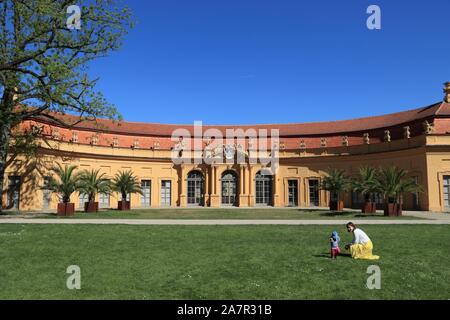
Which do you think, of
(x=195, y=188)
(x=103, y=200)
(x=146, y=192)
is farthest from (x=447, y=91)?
(x=103, y=200)

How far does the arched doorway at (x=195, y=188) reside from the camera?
4331cm

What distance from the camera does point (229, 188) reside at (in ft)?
142

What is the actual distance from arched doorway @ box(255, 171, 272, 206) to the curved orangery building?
0.11 metres

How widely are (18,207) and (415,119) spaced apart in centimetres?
3400

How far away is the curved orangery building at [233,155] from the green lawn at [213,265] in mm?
22349

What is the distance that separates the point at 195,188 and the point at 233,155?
18.4 feet

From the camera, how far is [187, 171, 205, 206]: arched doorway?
43.3 metres

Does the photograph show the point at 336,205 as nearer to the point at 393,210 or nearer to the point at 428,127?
the point at 393,210

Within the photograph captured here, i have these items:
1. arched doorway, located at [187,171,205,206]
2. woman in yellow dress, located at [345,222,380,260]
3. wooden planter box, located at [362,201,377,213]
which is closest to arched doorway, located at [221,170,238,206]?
arched doorway, located at [187,171,205,206]

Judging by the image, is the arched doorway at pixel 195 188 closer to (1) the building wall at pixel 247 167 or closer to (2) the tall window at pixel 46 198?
(1) the building wall at pixel 247 167

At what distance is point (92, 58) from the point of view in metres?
25.2

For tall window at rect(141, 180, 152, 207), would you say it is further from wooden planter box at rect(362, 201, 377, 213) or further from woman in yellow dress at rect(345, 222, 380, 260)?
woman in yellow dress at rect(345, 222, 380, 260)

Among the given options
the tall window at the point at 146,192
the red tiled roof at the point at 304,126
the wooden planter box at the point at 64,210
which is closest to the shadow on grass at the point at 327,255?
the wooden planter box at the point at 64,210
